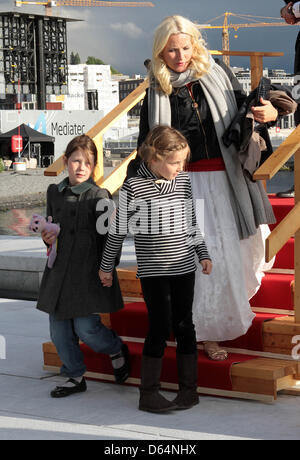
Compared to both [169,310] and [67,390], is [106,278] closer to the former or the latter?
[169,310]

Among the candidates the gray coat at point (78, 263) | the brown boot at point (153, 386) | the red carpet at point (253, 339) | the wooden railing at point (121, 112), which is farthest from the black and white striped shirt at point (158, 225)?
the wooden railing at point (121, 112)

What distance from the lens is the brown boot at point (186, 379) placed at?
12.8 ft

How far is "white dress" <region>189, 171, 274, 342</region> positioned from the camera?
408 cm

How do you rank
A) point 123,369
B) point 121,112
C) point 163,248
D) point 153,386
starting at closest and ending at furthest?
1. point 163,248
2. point 153,386
3. point 123,369
4. point 121,112

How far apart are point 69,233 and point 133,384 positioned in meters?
0.93

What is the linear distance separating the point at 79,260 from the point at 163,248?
1.85 feet

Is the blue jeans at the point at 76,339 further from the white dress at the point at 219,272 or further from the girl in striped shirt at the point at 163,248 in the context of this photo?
the white dress at the point at 219,272

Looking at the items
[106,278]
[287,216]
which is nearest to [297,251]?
[287,216]

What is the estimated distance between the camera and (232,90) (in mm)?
4195

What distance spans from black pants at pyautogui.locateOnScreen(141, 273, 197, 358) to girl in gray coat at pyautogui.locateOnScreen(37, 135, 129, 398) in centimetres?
39

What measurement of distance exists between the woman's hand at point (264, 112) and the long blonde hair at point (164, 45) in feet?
1.09

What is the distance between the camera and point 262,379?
397cm

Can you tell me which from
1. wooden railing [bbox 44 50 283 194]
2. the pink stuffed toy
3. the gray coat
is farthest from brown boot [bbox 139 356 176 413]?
wooden railing [bbox 44 50 283 194]
